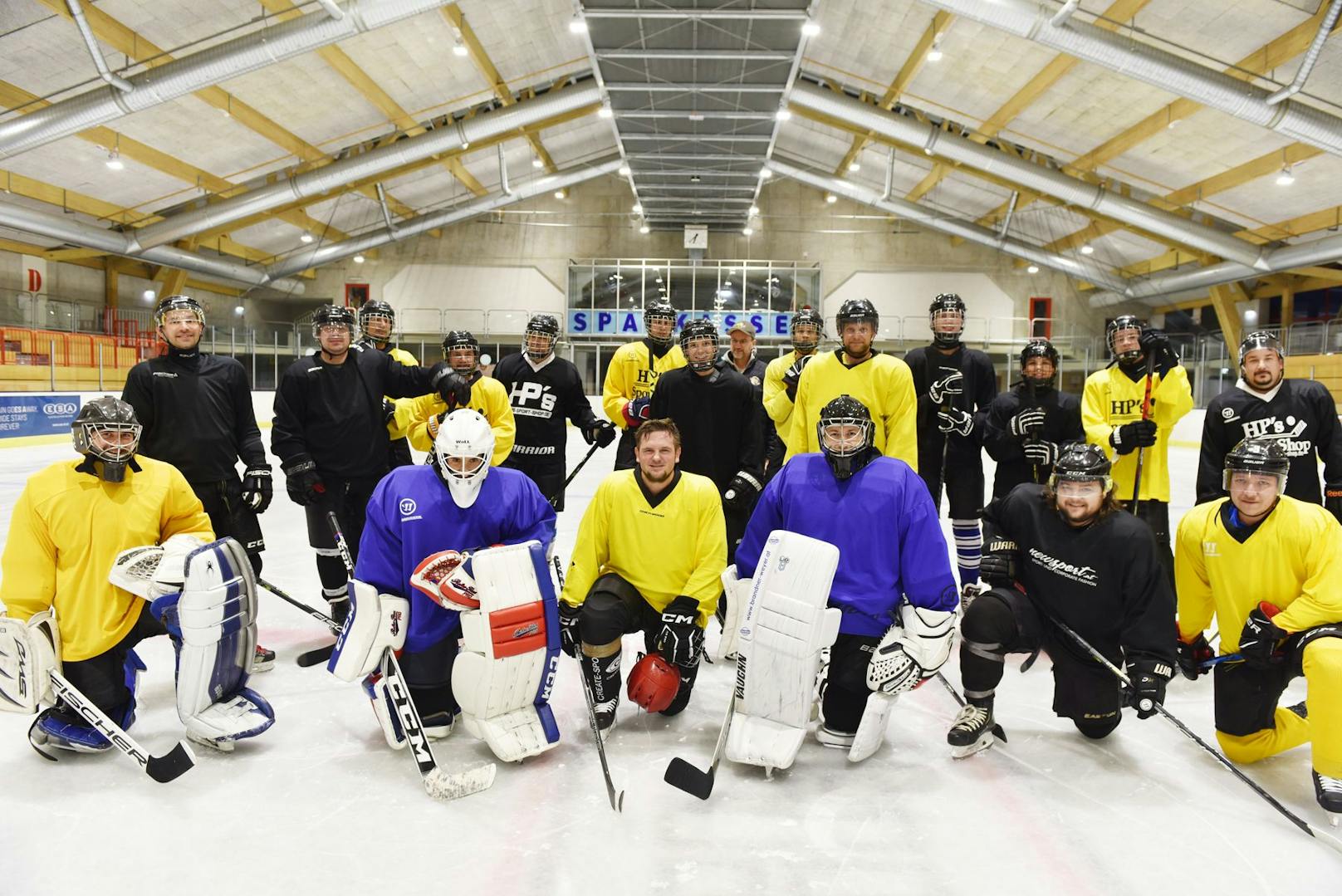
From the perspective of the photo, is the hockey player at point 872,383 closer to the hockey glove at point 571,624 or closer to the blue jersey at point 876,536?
the blue jersey at point 876,536

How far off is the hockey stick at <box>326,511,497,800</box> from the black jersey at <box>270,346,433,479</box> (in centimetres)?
132

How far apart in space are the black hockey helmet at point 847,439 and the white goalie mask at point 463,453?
3.48 ft

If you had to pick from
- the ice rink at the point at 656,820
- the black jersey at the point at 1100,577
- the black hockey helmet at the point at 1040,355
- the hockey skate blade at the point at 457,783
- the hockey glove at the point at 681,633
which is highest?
the black hockey helmet at the point at 1040,355

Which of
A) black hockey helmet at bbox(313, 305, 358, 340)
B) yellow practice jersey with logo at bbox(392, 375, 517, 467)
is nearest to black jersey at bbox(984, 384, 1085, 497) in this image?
yellow practice jersey with logo at bbox(392, 375, 517, 467)

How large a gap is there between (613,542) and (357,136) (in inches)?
527

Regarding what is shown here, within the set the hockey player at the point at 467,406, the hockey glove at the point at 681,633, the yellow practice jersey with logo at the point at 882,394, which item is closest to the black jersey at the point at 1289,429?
the yellow practice jersey with logo at the point at 882,394

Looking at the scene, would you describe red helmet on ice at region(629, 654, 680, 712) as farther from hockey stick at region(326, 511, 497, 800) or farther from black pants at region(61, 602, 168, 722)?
black pants at region(61, 602, 168, 722)

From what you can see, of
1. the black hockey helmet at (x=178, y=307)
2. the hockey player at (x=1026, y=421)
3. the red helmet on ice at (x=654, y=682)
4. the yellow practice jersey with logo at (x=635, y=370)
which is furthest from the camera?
the yellow practice jersey with logo at (x=635, y=370)

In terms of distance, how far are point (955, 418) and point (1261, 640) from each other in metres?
1.65

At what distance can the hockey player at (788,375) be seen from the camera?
4.16m

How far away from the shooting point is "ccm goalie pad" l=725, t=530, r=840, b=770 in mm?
2471

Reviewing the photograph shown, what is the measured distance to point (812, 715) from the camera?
2.85 metres

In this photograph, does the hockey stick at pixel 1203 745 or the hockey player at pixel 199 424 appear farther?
the hockey player at pixel 199 424

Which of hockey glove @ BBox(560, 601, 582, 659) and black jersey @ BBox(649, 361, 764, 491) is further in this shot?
black jersey @ BBox(649, 361, 764, 491)
